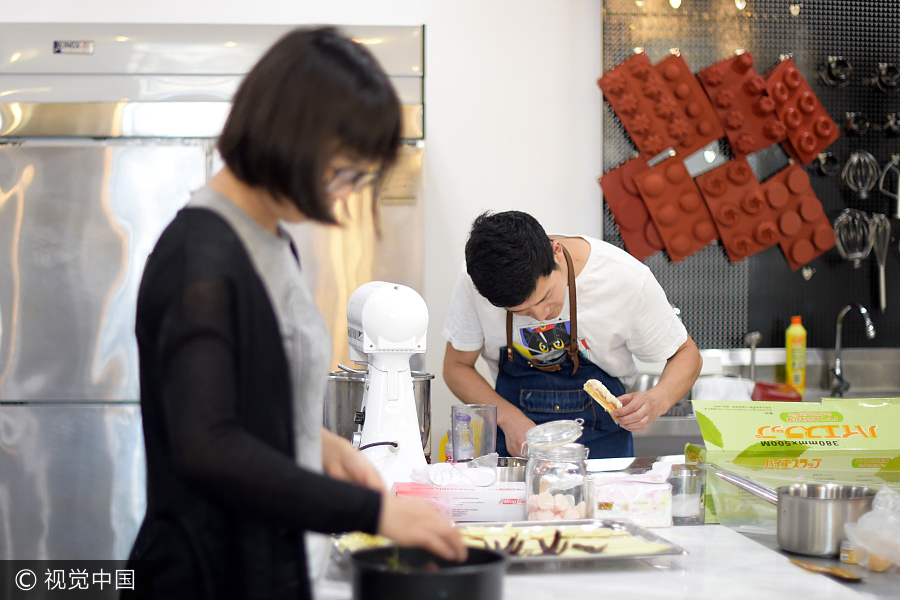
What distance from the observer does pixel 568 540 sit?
1.17 m

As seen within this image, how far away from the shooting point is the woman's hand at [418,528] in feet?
2.26

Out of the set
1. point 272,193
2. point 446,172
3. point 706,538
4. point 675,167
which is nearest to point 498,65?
point 446,172

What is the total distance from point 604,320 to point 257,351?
1457 millimetres

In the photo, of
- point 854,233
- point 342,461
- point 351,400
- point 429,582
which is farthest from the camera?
point 854,233

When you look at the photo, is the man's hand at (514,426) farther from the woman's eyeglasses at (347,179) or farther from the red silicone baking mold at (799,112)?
the red silicone baking mold at (799,112)

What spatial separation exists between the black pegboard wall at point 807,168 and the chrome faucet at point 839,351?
0.04m

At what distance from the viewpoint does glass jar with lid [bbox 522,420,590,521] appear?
1313 millimetres

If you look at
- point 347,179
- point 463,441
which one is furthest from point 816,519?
point 347,179

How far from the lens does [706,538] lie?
1339 millimetres

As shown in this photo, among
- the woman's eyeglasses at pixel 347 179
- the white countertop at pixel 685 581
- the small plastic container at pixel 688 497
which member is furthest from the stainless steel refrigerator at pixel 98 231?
the woman's eyeglasses at pixel 347 179

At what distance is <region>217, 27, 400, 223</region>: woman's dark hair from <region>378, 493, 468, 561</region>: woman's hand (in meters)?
0.28

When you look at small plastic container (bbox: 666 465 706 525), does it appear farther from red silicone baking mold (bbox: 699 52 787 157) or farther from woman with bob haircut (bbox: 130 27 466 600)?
red silicone baking mold (bbox: 699 52 787 157)

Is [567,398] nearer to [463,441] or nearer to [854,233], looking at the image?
[463,441]

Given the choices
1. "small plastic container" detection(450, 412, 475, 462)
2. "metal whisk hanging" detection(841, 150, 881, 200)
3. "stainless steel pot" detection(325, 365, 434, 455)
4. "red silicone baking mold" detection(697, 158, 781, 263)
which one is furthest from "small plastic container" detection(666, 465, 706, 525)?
"metal whisk hanging" detection(841, 150, 881, 200)
